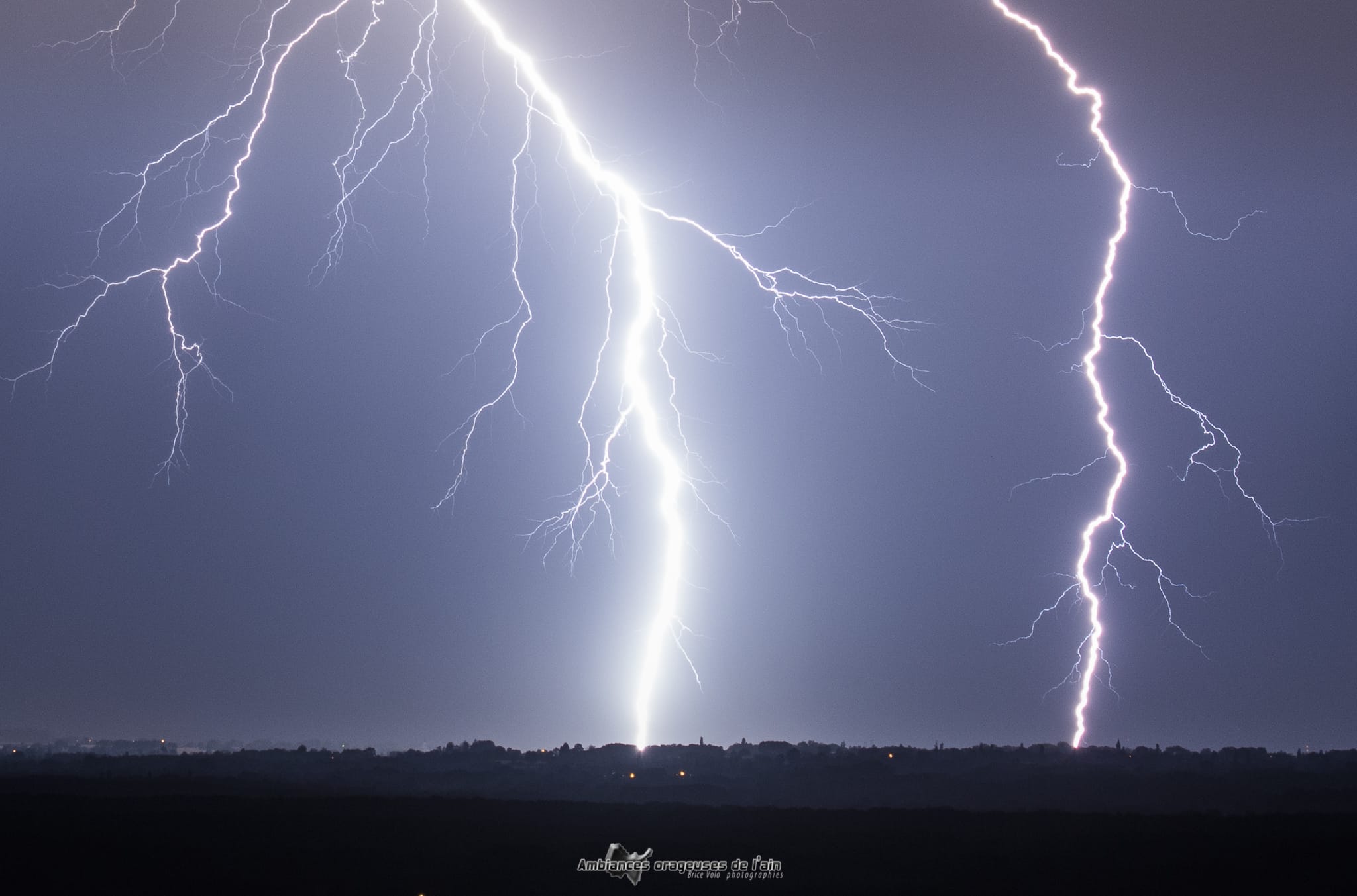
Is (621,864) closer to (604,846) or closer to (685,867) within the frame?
(685,867)

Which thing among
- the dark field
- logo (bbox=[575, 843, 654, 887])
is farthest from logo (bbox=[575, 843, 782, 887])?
the dark field

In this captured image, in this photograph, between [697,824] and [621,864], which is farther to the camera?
[697,824]

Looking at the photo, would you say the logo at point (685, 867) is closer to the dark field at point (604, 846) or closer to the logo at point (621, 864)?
the logo at point (621, 864)

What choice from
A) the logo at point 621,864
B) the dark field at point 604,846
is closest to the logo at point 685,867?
the logo at point 621,864

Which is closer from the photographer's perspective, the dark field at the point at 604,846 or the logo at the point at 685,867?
the dark field at the point at 604,846

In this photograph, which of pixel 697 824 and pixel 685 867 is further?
pixel 697 824

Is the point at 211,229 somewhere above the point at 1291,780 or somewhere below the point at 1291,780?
above

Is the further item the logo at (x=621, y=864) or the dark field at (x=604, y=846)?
the logo at (x=621, y=864)

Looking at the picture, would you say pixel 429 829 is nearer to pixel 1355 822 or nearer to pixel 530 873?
pixel 530 873

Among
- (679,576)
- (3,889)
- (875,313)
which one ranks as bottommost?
(3,889)

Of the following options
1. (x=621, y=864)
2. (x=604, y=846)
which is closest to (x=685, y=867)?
(x=621, y=864)

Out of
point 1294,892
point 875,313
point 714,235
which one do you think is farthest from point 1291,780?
point 714,235
